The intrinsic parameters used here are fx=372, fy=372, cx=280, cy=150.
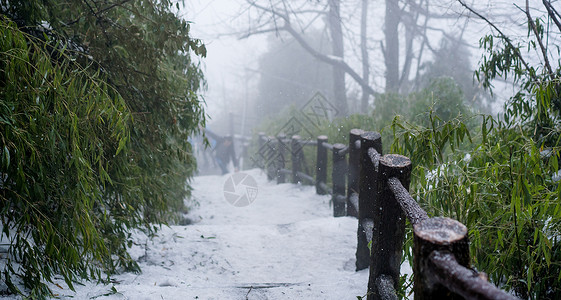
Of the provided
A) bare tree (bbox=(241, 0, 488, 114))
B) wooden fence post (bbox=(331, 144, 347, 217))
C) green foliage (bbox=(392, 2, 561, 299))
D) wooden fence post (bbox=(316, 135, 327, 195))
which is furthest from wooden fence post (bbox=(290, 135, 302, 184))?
green foliage (bbox=(392, 2, 561, 299))

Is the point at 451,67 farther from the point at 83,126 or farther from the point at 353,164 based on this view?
the point at 83,126

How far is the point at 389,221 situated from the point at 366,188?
868 mm

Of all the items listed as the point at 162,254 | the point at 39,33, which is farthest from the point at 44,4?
the point at 162,254

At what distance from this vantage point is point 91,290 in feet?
7.04

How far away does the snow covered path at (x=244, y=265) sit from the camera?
2301 millimetres

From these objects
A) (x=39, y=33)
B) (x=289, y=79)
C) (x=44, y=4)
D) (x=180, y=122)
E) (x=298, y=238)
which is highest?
(x=289, y=79)

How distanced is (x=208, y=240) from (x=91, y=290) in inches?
64.0

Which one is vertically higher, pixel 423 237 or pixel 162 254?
pixel 423 237

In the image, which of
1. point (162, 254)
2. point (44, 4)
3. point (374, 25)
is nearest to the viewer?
point (44, 4)

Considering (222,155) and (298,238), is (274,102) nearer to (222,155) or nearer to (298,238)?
(222,155)

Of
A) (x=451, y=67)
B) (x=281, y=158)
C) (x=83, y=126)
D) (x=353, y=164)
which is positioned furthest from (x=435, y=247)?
(x=451, y=67)

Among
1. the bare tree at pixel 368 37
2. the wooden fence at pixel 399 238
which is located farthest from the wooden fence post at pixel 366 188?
the bare tree at pixel 368 37

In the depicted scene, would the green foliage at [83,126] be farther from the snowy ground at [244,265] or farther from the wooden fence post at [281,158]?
the wooden fence post at [281,158]

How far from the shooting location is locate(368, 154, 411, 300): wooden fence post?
6.25 feet
